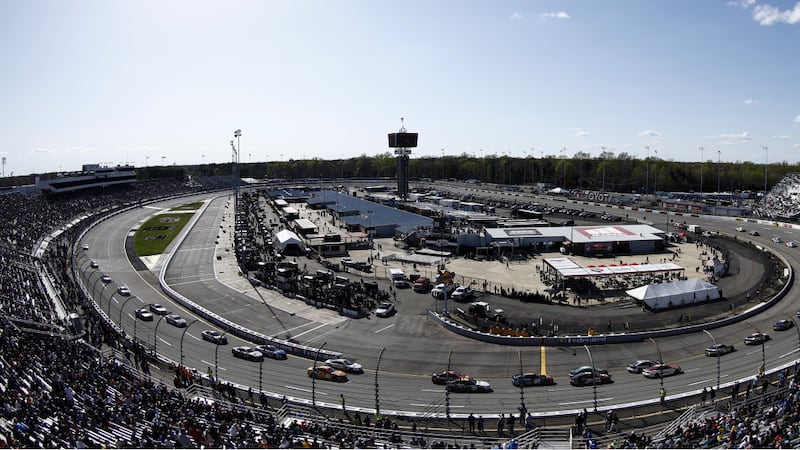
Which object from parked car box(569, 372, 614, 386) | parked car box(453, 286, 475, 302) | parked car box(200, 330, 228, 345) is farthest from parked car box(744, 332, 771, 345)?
parked car box(200, 330, 228, 345)

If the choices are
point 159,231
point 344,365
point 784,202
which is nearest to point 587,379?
point 344,365

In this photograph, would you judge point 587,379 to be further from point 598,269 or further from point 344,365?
point 598,269

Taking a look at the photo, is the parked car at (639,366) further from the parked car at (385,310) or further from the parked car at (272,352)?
the parked car at (272,352)

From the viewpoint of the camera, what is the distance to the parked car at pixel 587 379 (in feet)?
101

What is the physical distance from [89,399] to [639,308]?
124 feet

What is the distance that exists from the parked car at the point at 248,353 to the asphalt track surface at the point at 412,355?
45 centimetres

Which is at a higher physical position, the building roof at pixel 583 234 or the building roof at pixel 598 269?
the building roof at pixel 583 234

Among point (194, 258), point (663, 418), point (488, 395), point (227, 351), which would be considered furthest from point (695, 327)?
point (194, 258)

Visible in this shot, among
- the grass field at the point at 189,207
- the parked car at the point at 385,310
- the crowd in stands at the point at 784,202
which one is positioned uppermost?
the crowd in stands at the point at 784,202

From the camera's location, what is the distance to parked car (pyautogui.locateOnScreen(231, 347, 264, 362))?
117 feet

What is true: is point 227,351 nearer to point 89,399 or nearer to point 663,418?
point 89,399

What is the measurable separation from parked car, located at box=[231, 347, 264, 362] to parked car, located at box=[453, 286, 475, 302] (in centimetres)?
1824

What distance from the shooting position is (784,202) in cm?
11619

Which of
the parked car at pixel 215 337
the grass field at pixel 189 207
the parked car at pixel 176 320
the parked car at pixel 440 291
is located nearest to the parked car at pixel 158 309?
the parked car at pixel 176 320
